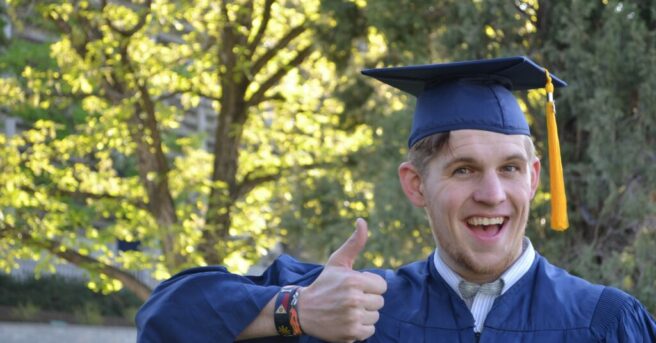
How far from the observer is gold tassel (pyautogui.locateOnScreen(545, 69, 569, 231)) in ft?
11.9

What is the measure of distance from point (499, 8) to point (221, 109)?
5276mm

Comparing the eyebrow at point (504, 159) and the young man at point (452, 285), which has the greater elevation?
the eyebrow at point (504, 159)

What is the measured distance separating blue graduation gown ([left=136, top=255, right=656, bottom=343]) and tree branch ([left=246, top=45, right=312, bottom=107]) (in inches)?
422

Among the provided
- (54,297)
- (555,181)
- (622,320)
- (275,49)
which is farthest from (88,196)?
(54,297)

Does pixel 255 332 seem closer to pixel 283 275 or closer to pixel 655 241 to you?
pixel 283 275

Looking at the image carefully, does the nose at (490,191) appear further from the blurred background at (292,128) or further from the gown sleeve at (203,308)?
the blurred background at (292,128)

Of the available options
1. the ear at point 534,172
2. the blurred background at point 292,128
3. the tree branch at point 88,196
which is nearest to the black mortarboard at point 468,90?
the ear at point 534,172

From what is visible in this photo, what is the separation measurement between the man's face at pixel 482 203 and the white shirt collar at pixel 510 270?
0.07ft

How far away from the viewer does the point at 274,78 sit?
46.4 feet

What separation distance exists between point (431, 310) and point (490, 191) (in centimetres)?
41

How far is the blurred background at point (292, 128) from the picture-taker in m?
8.98

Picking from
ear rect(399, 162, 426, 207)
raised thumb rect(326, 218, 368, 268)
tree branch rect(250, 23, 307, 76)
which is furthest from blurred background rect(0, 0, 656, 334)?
raised thumb rect(326, 218, 368, 268)

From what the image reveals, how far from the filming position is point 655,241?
8680 mm

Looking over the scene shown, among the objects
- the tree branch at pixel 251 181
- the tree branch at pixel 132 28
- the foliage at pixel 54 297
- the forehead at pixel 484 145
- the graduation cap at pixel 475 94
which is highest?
the tree branch at pixel 132 28
